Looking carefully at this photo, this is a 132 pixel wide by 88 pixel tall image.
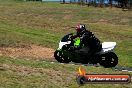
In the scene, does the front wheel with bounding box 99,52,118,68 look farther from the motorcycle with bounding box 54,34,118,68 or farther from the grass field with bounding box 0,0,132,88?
the grass field with bounding box 0,0,132,88

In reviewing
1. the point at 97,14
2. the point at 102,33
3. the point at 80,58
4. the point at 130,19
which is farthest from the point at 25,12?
the point at 80,58

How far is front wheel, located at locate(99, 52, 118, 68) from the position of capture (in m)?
19.3

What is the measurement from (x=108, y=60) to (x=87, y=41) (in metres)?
1.34

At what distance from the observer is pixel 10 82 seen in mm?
12500

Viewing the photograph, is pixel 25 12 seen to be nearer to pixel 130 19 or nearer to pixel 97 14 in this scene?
pixel 97 14

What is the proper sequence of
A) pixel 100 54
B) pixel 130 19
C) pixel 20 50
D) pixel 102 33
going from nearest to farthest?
pixel 100 54 → pixel 20 50 → pixel 102 33 → pixel 130 19

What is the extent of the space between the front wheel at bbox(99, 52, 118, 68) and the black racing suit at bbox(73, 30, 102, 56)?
18.6 inches

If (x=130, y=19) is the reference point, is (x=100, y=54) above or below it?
above

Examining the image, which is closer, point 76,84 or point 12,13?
point 76,84

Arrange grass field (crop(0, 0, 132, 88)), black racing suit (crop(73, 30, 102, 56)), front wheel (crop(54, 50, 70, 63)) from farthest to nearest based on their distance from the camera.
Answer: front wheel (crop(54, 50, 70, 63)) → black racing suit (crop(73, 30, 102, 56)) → grass field (crop(0, 0, 132, 88))

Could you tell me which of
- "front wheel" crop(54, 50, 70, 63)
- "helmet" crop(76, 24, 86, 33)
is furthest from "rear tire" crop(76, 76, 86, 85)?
"front wheel" crop(54, 50, 70, 63)

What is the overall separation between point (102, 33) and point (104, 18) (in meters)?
15.3

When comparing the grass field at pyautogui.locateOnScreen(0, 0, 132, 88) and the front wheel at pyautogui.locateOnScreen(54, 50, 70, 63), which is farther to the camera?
the front wheel at pyautogui.locateOnScreen(54, 50, 70, 63)

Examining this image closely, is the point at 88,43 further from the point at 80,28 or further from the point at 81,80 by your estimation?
the point at 81,80
